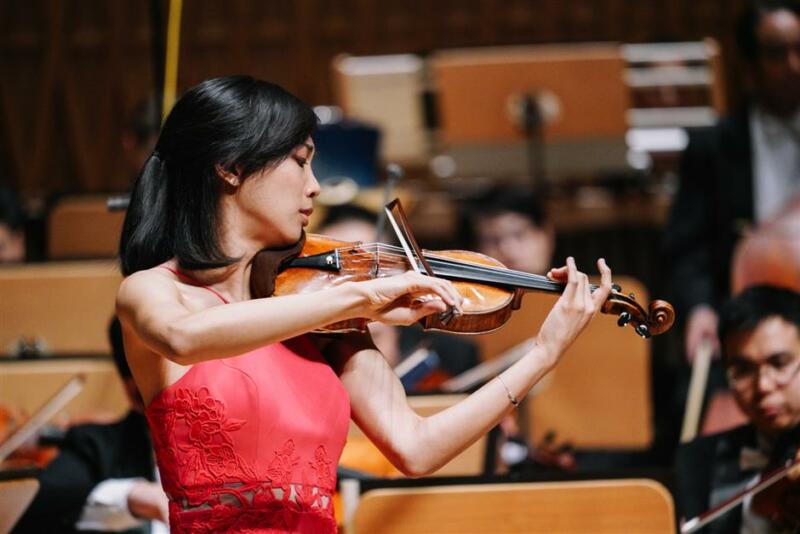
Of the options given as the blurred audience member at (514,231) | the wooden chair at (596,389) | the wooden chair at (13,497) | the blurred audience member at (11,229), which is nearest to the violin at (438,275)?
the wooden chair at (13,497)

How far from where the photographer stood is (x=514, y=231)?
3.44 metres

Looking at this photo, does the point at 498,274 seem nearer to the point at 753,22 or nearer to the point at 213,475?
the point at 213,475

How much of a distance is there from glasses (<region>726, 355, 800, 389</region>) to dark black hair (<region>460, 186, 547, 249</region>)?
1.14 metres

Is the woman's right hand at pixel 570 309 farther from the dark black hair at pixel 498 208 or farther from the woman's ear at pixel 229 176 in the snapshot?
the dark black hair at pixel 498 208

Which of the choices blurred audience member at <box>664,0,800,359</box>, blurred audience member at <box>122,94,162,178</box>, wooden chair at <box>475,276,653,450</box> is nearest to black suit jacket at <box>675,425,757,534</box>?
wooden chair at <box>475,276,653,450</box>

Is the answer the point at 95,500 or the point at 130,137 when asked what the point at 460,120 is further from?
the point at 95,500

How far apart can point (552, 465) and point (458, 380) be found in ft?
1.30

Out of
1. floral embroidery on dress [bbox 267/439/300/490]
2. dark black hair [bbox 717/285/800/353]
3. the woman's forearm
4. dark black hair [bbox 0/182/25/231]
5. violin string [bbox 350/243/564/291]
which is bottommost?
dark black hair [bbox 0/182/25/231]

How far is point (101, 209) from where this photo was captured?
3.47 m

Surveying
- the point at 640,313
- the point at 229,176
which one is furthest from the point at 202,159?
the point at 640,313

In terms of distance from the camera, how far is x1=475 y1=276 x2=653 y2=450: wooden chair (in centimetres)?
297

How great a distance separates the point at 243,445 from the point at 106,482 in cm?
92

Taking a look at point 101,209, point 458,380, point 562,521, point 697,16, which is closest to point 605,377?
point 458,380

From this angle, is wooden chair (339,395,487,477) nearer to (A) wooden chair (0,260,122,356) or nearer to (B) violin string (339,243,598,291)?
(B) violin string (339,243,598,291)
